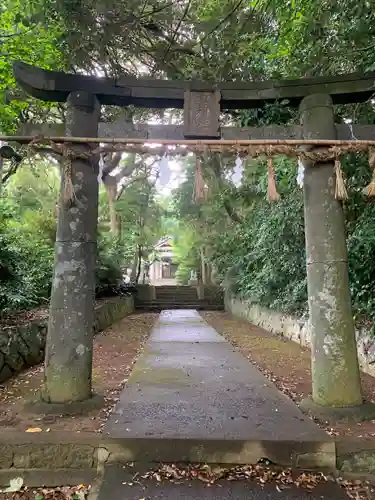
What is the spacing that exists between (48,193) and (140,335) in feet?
23.0

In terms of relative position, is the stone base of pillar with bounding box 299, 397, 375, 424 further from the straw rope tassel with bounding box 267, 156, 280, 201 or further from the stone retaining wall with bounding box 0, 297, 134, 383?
the stone retaining wall with bounding box 0, 297, 134, 383

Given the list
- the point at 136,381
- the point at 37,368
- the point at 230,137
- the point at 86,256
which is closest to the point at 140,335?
the point at 37,368

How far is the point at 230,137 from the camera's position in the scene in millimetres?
4348

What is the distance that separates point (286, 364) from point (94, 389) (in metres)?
3.37

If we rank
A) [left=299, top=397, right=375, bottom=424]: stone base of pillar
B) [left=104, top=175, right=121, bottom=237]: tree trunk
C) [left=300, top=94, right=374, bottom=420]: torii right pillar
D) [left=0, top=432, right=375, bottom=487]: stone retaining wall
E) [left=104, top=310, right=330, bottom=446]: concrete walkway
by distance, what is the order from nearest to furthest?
[left=0, top=432, right=375, bottom=487]: stone retaining wall → [left=104, top=310, right=330, bottom=446]: concrete walkway → [left=299, top=397, right=375, bottom=424]: stone base of pillar → [left=300, top=94, right=374, bottom=420]: torii right pillar → [left=104, top=175, right=121, bottom=237]: tree trunk

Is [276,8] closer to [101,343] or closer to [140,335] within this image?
[101,343]

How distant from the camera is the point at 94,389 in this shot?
4.75 m

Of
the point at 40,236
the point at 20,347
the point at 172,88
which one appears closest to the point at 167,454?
the point at 20,347

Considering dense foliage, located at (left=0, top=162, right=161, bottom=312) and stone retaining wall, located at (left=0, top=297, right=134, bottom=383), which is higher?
dense foliage, located at (left=0, top=162, right=161, bottom=312)

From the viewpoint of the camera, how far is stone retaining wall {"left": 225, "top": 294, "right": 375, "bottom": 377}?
6.00m

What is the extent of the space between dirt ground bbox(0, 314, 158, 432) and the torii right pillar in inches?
84.6

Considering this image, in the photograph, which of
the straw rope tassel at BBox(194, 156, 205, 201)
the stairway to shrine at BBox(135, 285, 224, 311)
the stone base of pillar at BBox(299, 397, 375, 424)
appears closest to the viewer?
the stone base of pillar at BBox(299, 397, 375, 424)

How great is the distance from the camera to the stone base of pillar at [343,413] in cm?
375

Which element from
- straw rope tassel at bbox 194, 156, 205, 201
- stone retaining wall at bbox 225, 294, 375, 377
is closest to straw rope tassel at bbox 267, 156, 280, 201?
straw rope tassel at bbox 194, 156, 205, 201
